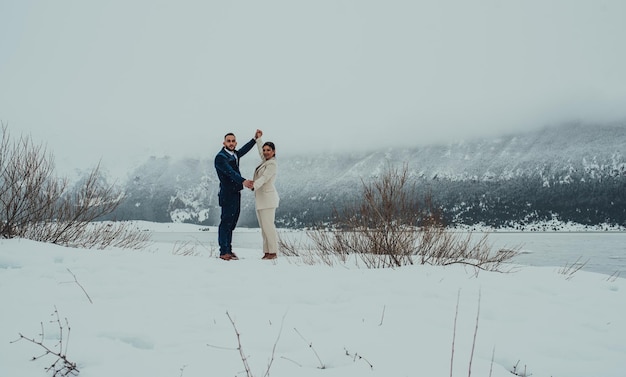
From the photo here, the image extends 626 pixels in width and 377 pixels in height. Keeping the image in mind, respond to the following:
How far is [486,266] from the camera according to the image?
18.3 feet

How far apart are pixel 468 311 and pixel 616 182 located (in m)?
174

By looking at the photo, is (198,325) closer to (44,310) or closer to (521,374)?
(44,310)

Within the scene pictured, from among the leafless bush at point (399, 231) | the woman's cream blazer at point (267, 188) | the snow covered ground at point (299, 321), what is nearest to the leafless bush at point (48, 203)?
the snow covered ground at point (299, 321)

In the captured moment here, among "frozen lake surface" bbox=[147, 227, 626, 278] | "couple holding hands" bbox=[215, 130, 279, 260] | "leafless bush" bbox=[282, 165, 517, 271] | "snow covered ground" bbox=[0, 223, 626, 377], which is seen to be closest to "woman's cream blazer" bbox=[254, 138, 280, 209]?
"couple holding hands" bbox=[215, 130, 279, 260]

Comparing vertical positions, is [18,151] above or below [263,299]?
above

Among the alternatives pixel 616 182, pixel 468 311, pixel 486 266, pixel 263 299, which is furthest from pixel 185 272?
pixel 616 182

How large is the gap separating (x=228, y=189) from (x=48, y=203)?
2.95 metres

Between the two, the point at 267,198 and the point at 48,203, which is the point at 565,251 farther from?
the point at 48,203

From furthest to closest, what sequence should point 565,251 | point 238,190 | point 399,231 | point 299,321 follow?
point 565,251, point 238,190, point 399,231, point 299,321

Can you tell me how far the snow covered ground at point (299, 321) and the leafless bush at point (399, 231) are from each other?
3.55ft

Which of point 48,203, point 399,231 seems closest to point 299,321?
point 399,231

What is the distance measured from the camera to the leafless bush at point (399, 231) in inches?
213

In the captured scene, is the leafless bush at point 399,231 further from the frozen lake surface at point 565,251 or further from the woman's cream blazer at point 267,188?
the woman's cream blazer at point 267,188

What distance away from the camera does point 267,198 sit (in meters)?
6.30
